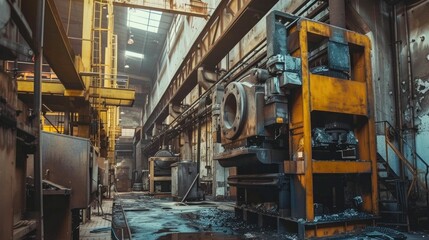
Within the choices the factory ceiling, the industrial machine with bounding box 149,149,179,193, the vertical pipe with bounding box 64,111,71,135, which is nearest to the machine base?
the vertical pipe with bounding box 64,111,71,135

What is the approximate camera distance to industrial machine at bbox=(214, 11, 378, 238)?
14.8ft

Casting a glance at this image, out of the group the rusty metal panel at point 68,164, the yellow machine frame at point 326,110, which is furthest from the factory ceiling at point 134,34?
the rusty metal panel at point 68,164

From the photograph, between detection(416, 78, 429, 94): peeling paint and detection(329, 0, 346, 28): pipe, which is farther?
detection(416, 78, 429, 94): peeling paint

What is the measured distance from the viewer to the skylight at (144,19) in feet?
59.6

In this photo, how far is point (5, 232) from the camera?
67.4 inches

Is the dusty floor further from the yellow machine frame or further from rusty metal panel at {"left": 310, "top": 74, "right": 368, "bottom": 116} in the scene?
rusty metal panel at {"left": 310, "top": 74, "right": 368, "bottom": 116}

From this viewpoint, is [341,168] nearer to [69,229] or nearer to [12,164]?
[69,229]

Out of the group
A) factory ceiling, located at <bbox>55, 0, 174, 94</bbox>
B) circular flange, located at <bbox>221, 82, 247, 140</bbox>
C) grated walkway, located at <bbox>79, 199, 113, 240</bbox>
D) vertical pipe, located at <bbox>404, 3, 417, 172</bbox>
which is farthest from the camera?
factory ceiling, located at <bbox>55, 0, 174, 94</bbox>

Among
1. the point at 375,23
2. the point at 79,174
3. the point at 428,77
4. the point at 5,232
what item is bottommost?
the point at 5,232

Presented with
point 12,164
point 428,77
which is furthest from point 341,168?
point 12,164

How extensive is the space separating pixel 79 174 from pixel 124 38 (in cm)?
1900

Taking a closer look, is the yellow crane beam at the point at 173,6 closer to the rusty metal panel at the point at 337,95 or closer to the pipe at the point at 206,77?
the pipe at the point at 206,77

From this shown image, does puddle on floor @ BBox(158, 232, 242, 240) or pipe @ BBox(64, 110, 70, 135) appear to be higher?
pipe @ BBox(64, 110, 70, 135)

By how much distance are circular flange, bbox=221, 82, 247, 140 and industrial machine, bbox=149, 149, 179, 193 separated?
829 cm
